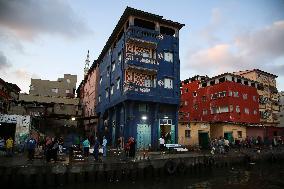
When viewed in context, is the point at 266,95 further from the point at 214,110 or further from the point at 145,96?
the point at 145,96

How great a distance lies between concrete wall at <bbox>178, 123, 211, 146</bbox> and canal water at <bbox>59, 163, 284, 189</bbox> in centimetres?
1145

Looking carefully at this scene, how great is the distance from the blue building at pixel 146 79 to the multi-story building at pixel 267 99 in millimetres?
31444

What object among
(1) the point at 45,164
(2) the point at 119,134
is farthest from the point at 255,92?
(1) the point at 45,164

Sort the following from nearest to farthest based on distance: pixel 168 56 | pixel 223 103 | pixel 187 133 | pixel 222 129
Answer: pixel 168 56 < pixel 187 133 < pixel 222 129 < pixel 223 103

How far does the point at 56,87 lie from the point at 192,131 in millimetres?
44282

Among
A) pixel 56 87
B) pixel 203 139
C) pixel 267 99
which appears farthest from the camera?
pixel 56 87

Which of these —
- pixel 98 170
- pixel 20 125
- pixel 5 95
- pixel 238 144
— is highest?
pixel 5 95

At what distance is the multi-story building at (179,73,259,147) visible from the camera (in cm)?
4821

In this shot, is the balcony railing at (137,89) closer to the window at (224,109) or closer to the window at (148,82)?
the window at (148,82)

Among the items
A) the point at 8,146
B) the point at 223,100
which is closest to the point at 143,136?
the point at 8,146

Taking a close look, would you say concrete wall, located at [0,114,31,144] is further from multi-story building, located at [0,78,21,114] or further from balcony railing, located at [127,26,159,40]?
multi-story building, located at [0,78,21,114]

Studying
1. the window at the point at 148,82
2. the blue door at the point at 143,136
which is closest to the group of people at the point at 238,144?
the blue door at the point at 143,136

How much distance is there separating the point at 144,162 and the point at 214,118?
36.5m

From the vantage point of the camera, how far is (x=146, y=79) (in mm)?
35469
